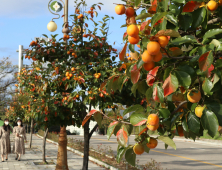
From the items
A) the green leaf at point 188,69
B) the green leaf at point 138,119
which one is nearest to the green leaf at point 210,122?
the green leaf at point 188,69

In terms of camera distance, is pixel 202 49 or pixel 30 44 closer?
pixel 202 49

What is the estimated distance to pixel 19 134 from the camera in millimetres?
11922

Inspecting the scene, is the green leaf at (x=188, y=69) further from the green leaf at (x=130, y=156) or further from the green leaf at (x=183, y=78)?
the green leaf at (x=130, y=156)

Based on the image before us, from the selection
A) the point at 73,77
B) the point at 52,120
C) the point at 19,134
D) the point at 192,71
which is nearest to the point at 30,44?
the point at 73,77

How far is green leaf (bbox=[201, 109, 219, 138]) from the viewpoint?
4.28 ft

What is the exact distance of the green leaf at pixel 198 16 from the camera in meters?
1.40

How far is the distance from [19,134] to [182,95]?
453 inches

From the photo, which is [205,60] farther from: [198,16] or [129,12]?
[129,12]

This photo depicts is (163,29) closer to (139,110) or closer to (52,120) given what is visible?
(139,110)

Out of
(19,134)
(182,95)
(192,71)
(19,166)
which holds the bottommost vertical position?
(19,166)

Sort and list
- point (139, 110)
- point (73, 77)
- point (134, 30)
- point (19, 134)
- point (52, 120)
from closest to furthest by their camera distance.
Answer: point (134, 30) → point (139, 110) → point (73, 77) → point (52, 120) → point (19, 134)

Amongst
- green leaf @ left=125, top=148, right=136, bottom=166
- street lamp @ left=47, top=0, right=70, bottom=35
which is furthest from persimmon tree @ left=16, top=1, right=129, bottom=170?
green leaf @ left=125, top=148, right=136, bottom=166

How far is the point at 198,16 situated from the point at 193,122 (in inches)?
23.2

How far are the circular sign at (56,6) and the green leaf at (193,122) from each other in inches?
285
